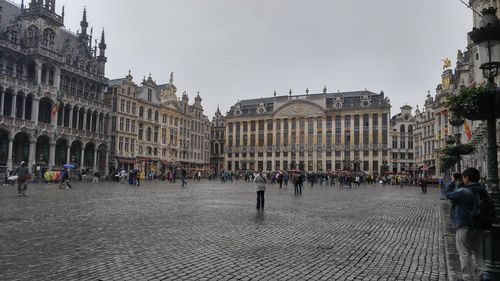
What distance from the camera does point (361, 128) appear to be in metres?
86.5

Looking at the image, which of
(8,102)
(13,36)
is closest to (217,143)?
(13,36)

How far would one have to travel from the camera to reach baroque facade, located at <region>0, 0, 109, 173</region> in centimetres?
4469

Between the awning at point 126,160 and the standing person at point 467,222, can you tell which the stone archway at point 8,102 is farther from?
the standing person at point 467,222

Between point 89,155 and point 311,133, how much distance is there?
165ft

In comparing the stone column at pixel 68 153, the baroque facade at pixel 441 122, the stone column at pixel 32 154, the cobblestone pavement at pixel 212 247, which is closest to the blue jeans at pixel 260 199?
the cobblestone pavement at pixel 212 247

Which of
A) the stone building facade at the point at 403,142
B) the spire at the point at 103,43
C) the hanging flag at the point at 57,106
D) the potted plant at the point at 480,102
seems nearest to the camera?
the potted plant at the point at 480,102

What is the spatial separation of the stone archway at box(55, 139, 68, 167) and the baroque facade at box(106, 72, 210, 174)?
1103 cm

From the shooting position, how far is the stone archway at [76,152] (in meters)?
54.2

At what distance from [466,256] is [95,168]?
57.4 meters

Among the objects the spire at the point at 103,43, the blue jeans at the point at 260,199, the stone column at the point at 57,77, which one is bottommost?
the blue jeans at the point at 260,199

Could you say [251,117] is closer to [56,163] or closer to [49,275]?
[56,163]

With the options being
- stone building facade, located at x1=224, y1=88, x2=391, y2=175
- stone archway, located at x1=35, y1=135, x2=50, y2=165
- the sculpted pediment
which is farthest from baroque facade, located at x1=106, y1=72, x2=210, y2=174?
the sculpted pediment

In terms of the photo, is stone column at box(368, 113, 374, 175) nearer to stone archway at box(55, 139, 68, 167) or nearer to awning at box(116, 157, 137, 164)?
awning at box(116, 157, 137, 164)

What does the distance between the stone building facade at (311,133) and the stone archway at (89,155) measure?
45.9 m
